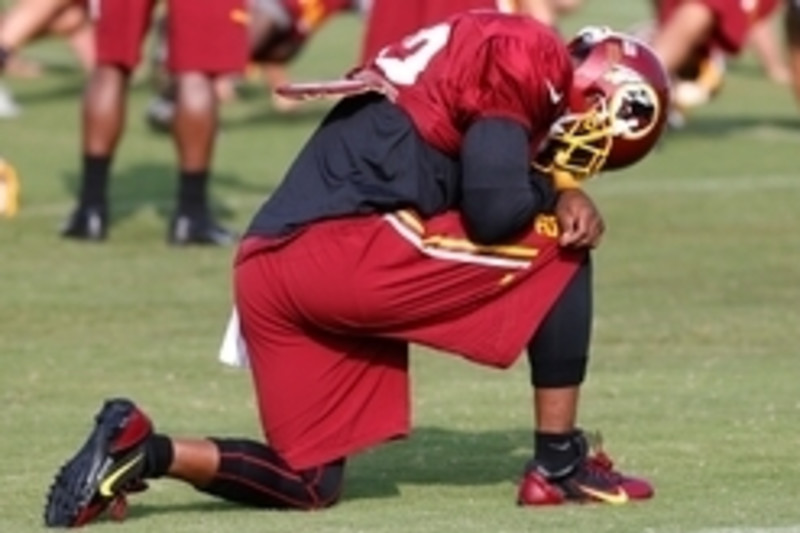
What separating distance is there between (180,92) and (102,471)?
18.8 feet

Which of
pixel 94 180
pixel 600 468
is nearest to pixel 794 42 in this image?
pixel 94 180

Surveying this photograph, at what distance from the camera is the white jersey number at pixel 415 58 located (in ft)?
23.0

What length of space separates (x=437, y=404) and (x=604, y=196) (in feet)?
17.0

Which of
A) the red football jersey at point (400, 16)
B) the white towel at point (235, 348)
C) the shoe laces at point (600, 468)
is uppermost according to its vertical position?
the white towel at point (235, 348)

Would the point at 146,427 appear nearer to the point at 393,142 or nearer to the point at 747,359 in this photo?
the point at 393,142

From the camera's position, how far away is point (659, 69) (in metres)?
7.17

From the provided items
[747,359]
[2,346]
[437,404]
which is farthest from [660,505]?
[2,346]

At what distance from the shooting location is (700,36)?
15125 millimetres

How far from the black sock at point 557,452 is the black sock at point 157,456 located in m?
0.91

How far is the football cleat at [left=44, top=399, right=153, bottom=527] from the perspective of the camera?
681 centimetres

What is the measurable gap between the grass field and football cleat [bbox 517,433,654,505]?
0.25ft

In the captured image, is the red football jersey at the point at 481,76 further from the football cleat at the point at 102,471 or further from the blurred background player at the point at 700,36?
the blurred background player at the point at 700,36

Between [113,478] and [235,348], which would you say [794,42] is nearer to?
[235,348]

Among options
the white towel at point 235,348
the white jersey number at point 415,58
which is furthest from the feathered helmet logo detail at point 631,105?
the white towel at point 235,348
